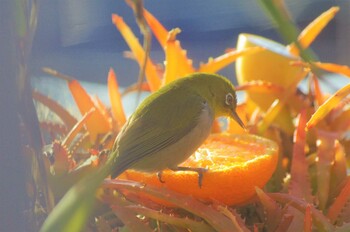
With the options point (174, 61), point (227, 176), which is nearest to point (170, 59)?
point (174, 61)

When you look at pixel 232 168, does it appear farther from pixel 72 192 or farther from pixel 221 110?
pixel 72 192

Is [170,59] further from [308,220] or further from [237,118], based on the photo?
[308,220]

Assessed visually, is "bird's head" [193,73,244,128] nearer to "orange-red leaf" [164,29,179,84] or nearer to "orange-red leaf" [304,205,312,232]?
"orange-red leaf" [164,29,179,84]

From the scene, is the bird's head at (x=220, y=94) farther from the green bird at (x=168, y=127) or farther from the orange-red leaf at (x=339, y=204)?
the orange-red leaf at (x=339, y=204)

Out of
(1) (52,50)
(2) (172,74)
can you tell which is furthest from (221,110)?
(1) (52,50)

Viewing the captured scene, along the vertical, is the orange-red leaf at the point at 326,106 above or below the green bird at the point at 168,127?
below

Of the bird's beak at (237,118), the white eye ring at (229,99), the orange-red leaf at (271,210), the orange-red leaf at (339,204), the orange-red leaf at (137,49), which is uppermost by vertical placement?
the orange-red leaf at (137,49)

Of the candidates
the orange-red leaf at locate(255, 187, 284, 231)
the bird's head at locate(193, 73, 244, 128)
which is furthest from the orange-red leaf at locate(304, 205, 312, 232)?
the bird's head at locate(193, 73, 244, 128)

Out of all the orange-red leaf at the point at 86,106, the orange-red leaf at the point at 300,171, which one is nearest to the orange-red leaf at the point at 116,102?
the orange-red leaf at the point at 86,106
